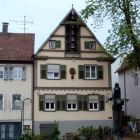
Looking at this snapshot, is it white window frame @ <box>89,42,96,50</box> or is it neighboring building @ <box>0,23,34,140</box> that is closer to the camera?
neighboring building @ <box>0,23,34,140</box>

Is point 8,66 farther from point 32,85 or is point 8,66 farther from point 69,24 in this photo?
point 69,24

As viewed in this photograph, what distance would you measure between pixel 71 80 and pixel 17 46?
24.0 ft

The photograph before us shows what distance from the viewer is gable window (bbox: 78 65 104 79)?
149ft

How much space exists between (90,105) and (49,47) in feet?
25.0

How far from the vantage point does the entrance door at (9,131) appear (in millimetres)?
43219

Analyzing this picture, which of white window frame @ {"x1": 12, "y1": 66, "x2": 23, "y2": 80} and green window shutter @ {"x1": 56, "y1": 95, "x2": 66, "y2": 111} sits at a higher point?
white window frame @ {"x1": 12, "y1": 66, "x2": 23, "y2": 80}

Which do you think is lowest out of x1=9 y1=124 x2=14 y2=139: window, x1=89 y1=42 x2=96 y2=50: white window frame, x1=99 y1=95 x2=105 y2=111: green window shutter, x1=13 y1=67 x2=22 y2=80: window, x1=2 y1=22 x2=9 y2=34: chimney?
x1=9 y1=124 x2=14 y2=139: window

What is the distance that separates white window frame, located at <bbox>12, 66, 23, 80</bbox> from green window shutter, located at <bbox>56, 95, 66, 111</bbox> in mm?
4501

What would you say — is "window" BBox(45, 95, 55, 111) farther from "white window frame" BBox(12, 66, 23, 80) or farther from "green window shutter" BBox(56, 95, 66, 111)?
"white window frame" BBox(12, 66, 23, 80)

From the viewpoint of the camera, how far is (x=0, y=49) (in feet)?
151

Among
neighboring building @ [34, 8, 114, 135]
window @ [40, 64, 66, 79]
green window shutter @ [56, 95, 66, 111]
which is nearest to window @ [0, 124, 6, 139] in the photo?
neighboring building @ [34, 8, 114, 135]

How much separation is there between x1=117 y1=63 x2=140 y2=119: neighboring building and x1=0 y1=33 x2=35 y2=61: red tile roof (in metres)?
11.4

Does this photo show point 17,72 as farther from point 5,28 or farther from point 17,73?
point 5,28

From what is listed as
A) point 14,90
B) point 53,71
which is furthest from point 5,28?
point 14,90
